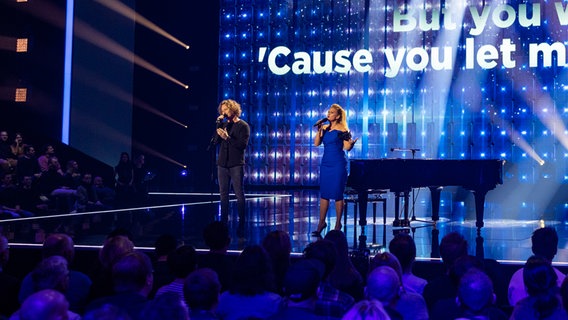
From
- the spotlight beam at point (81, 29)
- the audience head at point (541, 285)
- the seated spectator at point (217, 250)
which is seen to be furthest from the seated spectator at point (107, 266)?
the spotlight beam at point (81, 29)

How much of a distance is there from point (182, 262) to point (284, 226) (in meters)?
5.21

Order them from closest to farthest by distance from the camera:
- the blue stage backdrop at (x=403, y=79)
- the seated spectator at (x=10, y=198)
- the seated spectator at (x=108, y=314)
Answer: the seated spectator at (x=108, y=314)
the seated spectator at (x=10, y=198)
the blue stage backdrop at (x=403, y=79)

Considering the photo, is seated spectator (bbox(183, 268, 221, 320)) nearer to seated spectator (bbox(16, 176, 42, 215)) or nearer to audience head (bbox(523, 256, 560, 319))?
audience head (bbox(523, 256, 560, 319))

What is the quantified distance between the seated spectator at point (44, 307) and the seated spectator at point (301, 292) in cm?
88

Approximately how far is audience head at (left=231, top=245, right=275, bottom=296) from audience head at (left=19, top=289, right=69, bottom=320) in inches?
34.8

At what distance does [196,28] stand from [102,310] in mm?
17689

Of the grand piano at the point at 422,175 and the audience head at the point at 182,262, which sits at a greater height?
the grand piano at the point at 422,175

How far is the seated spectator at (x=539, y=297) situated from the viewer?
2.55 m

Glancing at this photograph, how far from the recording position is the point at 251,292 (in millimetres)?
2793

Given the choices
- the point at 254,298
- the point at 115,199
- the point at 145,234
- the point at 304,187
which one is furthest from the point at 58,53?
the point at 254,298

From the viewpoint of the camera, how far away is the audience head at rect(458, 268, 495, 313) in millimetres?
2453

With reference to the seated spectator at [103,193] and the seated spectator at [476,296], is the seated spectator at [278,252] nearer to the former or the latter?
the seated spectator at [476,296]

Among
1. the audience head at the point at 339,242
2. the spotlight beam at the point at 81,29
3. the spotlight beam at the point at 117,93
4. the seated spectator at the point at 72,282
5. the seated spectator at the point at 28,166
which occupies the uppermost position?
the spotlight beam at the point at 81,29

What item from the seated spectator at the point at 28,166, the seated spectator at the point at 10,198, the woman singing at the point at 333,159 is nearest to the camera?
the woman singing at the point at 333,159
